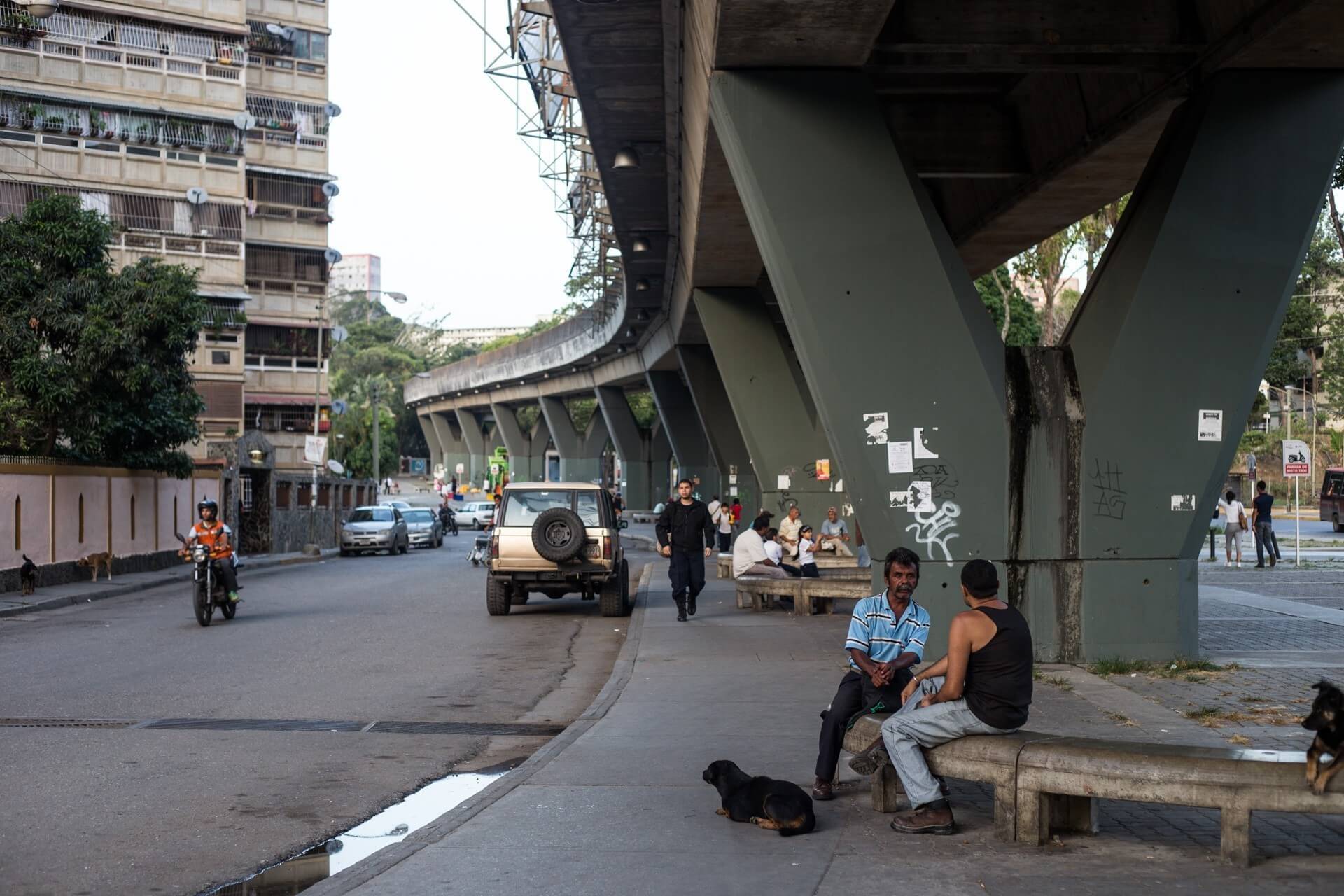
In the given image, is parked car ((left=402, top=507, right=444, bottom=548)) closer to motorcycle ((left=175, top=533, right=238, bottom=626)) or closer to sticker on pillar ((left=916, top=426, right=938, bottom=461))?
motorcycle ((left=175, top=533, right=238, bottom=626))

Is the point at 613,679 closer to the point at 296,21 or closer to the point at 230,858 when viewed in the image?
the point at 230,858

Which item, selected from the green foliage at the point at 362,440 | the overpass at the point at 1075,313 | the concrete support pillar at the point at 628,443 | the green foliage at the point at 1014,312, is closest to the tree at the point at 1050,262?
the green foliage at the point at 1014,312

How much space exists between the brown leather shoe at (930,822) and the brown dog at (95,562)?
83.3ft

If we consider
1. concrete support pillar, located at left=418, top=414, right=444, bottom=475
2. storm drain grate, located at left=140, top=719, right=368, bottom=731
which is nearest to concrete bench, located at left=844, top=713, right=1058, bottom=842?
storm drain grate, located at left=140, top=719, right=368, bottom=731

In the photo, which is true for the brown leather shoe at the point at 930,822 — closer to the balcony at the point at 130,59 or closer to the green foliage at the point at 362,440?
the balcony at the point at 130,59

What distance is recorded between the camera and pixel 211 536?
1911 centimetres

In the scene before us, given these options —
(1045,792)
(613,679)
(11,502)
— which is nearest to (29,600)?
(11,502)

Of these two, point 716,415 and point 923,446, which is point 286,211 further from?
point 923,446

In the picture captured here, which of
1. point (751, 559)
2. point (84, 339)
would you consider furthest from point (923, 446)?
point (84, 339)

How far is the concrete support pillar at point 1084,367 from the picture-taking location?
→ 12.8 m

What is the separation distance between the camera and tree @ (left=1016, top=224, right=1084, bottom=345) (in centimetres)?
3322

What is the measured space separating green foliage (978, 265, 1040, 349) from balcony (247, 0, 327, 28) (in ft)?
101

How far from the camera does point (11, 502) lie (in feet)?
84.0

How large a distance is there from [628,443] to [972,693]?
217 ft
